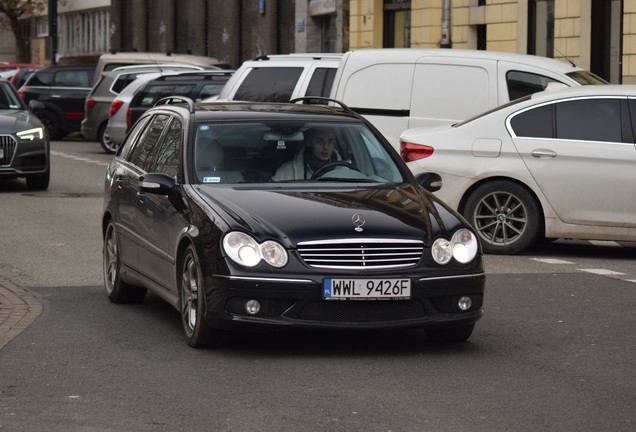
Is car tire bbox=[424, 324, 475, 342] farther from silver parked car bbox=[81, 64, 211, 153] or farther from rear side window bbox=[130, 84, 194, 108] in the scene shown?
silver parked car bbox=[81, 64, 211, 153]

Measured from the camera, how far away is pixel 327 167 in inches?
391

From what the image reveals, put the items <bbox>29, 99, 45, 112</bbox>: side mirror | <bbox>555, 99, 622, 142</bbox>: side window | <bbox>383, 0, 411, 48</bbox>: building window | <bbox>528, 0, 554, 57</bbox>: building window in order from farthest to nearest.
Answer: <bbox>383, 0, 411, 48</bbox>: building window, <bbox>528, 0, 554, 57</bbox>: building window, <bbox>29, 99, 45, 112</bbox>: side mirror, <bbox>555, 99, 622, 142</bbox>: side window

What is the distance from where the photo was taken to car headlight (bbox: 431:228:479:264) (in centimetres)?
879

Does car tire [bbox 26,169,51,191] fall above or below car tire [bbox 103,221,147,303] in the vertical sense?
below

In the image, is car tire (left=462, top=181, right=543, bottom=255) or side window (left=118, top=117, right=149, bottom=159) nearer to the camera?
side window (left=118, top=117, right=149, bottom=159)

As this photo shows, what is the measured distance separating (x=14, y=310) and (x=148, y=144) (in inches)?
56.1

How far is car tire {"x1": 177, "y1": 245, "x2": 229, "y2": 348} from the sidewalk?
1.06 m

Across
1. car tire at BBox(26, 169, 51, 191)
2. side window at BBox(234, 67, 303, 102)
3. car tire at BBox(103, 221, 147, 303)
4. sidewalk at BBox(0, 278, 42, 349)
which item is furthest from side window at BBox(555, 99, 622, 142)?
car tire at BBox(26, 169, 51, 191)

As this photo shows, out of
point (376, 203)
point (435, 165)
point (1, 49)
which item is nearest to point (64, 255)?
point (435, 165)

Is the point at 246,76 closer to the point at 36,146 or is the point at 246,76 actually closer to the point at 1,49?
the point at 36,146

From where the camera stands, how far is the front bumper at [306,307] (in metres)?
8.55

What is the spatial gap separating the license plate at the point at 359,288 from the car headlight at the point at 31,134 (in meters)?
13.9

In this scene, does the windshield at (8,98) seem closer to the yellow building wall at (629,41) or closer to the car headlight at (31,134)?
the car headlight at (31,134)

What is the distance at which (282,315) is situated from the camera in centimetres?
862
